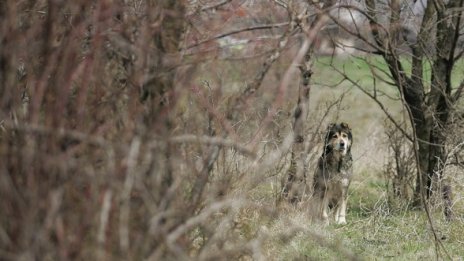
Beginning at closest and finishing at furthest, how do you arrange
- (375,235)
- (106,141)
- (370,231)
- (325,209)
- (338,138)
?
(106,141), (375,235), (370,231), (325,209), (338,138)

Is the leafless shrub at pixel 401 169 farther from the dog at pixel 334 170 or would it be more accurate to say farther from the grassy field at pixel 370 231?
the dog at pixel 334 170

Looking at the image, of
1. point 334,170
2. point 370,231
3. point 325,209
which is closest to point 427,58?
point 334,170

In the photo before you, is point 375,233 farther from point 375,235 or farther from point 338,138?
point 338,138

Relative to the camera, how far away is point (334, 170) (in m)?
11.0

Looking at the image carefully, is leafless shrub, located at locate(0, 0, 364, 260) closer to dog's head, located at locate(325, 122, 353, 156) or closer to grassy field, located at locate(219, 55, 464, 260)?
grassy field, located at locate(219, 55, 464, 260)

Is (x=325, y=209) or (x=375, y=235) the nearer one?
(x=375, y=235)

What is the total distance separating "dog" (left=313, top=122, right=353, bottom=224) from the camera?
10514 mm

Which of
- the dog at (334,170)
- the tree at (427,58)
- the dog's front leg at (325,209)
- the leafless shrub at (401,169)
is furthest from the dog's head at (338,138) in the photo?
the tree at (427,58)

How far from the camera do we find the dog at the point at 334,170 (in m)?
10.5

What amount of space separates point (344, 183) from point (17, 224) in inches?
304

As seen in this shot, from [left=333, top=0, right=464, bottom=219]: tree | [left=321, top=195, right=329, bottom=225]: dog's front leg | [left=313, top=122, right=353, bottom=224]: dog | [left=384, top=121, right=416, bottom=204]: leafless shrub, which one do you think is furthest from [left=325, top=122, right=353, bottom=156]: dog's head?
[left=333, top=0, right=464, bottom=219]: tree

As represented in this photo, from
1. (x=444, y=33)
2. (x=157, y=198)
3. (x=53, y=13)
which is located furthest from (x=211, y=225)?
(x=444, y=33)

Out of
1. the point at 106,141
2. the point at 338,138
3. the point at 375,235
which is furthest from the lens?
the point at 338,138

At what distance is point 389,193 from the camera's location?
11047 mm
